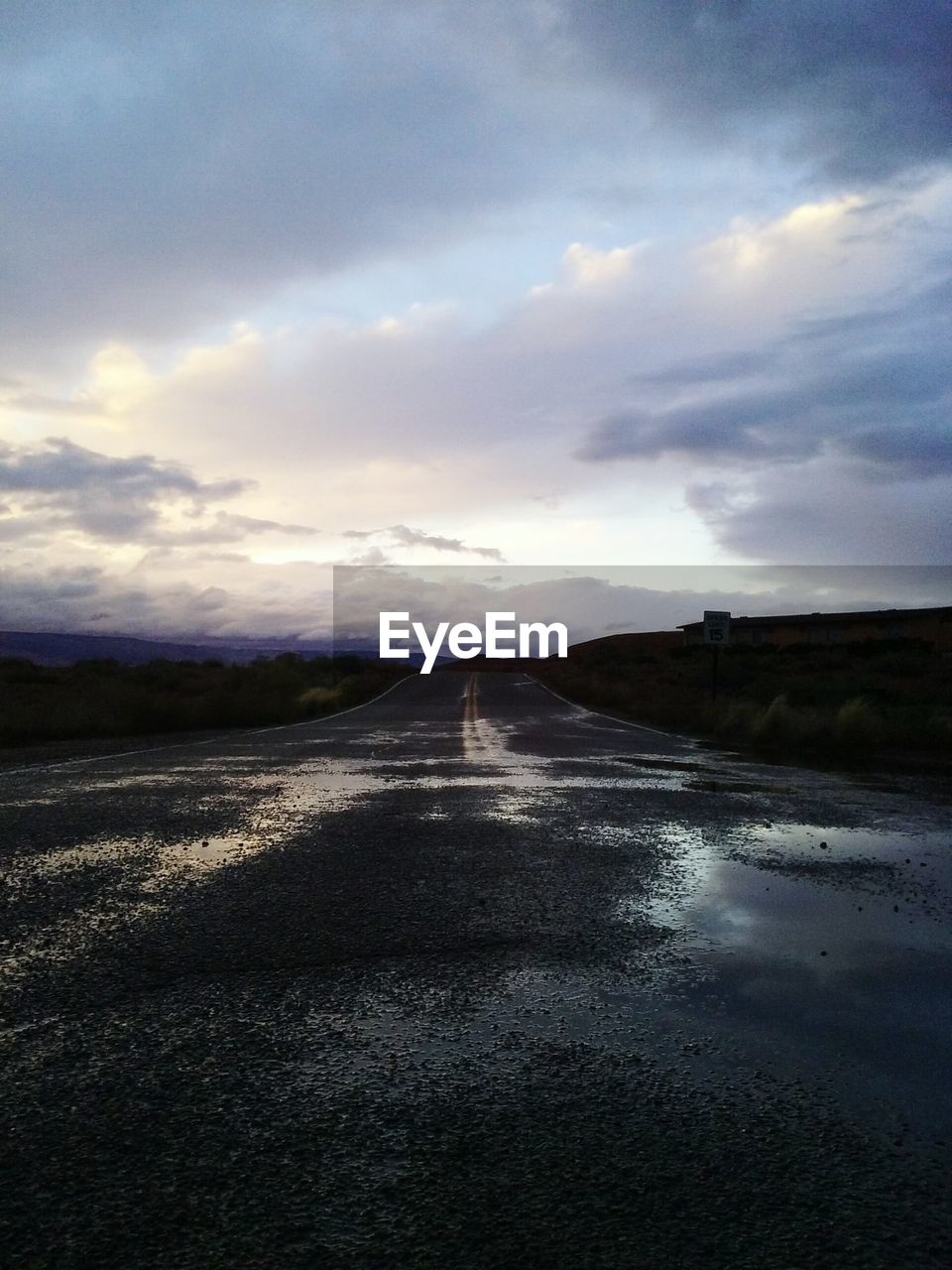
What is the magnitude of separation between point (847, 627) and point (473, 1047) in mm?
100423

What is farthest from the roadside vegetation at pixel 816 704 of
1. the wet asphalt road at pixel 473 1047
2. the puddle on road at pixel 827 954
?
the wet asphalt road at pixel 473 1047

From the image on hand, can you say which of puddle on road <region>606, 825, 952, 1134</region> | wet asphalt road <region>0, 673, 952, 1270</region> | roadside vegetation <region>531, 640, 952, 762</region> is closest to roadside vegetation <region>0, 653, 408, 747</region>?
roadside vegetation <region>531, 640, 952, 762</region>

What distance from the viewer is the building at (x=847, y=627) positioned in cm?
8806

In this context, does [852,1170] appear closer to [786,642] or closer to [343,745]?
[343,745]

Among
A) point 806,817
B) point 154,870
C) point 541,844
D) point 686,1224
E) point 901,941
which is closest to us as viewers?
point 686,1224

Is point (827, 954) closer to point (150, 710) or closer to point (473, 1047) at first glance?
point (473, 1047)

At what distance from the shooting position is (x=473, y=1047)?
14.0 feet

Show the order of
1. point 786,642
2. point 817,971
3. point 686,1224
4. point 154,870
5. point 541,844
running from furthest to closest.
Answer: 1. point 786,642
2. point 541,844
3. point 154,870
4. point 817,971
5. point 686,1224

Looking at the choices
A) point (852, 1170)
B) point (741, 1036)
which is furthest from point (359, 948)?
point (852, 1170)

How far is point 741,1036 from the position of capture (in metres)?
4.40

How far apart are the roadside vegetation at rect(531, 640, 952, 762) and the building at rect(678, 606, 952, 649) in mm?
9197

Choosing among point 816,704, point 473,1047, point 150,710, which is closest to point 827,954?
point 473,1047

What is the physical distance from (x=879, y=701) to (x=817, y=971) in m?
30.1

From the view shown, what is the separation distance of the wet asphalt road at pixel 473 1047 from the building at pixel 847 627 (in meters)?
77.8
